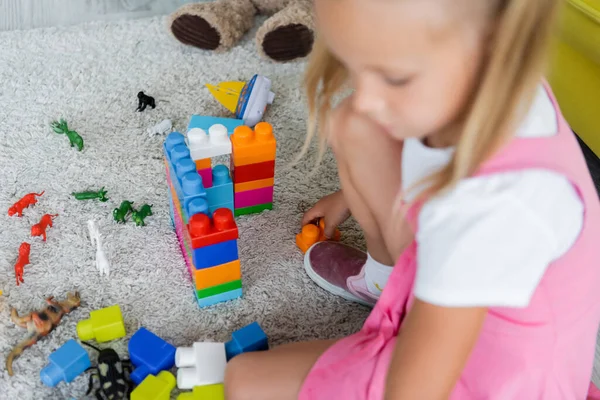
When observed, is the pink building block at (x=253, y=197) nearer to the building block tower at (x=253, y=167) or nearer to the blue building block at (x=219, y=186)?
the building block tower at (x=253, y=167)

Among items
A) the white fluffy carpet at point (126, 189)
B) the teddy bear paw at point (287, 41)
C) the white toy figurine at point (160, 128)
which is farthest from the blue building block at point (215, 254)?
the teddy bear paw at point (287, 41)

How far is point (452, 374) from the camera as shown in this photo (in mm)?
583

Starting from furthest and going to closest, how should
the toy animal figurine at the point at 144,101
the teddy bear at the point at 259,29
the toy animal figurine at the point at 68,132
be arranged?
the teddy bear at the point at 259,29 < the toy animal figurine at the point at 144,101 < the toy animal figurine at the point at 68,132

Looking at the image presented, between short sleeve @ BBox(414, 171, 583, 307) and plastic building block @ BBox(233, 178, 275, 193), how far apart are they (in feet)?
1.72

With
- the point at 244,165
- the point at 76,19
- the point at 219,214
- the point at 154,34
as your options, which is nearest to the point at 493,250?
the point at 219,214

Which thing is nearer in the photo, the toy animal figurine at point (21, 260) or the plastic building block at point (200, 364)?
the plastic building block at point (200, 364)

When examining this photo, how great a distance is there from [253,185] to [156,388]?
1.26 feet

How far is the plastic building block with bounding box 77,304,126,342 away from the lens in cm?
85

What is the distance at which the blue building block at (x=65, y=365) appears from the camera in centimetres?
79

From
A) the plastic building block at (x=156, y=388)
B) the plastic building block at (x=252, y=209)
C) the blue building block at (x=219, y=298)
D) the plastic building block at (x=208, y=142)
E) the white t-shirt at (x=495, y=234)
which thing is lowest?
the plastic building block at (x=156, y=388)

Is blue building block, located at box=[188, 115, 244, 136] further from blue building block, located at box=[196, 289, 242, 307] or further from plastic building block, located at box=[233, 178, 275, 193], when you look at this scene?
blue building block, located at box=[196, 289, 242, 307]

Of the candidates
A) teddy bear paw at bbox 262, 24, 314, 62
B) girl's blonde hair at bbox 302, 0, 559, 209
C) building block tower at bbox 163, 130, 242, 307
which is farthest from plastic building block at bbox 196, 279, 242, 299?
teddy bear paw at bbox 262, 24, 314, 62

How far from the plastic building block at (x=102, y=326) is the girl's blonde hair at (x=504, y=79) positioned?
54 centimetres

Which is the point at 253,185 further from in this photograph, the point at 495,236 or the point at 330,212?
the point at 495,236
